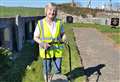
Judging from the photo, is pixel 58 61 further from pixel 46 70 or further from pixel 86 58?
pixel 86 58

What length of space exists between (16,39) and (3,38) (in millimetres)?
2102

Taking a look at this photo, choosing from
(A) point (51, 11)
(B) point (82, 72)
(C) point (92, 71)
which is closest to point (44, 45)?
(A) point (51, 11)

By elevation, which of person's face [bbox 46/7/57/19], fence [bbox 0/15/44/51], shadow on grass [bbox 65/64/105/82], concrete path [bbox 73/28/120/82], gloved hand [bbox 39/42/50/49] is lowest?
concrete path [bbox 73/28/120/82]

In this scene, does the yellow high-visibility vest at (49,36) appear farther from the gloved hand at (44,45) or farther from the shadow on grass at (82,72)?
the shadow on grass at (82,72)

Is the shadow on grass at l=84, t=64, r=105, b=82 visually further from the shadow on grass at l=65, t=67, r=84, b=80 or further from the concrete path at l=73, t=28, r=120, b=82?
the shadow on grass at l=65, t=67, r=84, b=80

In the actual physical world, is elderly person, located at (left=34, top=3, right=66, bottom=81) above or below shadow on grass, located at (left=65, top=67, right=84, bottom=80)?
above

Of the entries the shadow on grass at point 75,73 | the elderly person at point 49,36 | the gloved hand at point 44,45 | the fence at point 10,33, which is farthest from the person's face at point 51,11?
the fence at point 10,33

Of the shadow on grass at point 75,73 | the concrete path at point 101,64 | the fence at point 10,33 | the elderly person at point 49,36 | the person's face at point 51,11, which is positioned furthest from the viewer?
the fence at point 10,33

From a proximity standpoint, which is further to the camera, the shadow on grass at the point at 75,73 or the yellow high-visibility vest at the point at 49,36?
the shadow on grass at the point at 75,73

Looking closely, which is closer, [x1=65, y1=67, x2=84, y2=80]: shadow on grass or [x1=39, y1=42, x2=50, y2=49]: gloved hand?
[x1=39, y1=42, x2=50, y2=49]: gloved hand

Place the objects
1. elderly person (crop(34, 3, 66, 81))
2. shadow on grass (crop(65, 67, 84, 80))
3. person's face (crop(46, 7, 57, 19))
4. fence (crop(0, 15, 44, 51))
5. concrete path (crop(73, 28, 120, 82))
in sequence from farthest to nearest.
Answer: fence (crop(0, 15, 44, 51)), concrete path (crop(73, 28, 120, 82)), shadow on grass (crop(65, 67, 84, 80)), elderly person (crop(34, 3, 66, 81)), person's face (crop(46, 7, 57, 19))

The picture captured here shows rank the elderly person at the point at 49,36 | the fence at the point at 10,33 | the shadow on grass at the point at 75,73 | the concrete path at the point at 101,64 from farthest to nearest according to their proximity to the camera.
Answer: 1. the fence at the point at 10,33
2. the concrete path at the point at 101,64
3. the shadow on grass at the point at 75,73
4. the elderly person at the point at 49,36

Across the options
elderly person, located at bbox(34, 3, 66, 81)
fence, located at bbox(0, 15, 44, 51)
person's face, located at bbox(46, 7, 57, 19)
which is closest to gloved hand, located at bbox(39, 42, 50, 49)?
elderly person, located at bbox(34, 3, 66, 81)

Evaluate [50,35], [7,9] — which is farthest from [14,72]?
[7,9]
